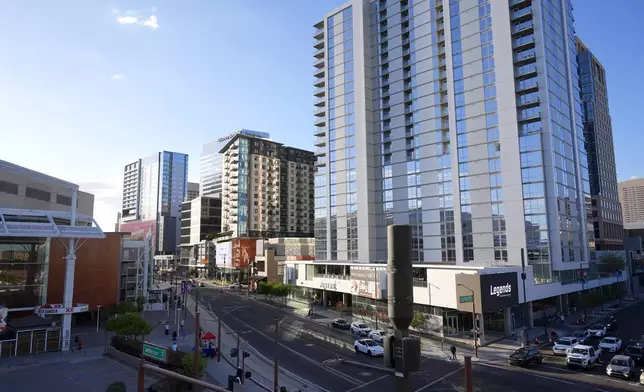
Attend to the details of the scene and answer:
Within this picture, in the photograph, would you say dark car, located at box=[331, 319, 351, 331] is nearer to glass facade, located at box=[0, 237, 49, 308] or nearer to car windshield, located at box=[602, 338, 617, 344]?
car windshield, located at box=[602, 338, 617, 344]

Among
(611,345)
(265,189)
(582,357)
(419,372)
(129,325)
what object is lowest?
(419,372)

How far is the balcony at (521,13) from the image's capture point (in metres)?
66.4

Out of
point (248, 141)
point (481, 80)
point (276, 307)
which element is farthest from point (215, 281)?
point (481, 80)

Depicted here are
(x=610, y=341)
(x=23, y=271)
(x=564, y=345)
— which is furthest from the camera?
(x=23, y=271)

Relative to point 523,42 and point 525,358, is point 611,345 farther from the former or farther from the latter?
point 523,42

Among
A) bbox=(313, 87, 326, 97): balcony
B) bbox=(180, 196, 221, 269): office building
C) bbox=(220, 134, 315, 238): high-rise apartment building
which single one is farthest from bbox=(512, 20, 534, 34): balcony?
bbox=(180, 196, 221, 269): office building

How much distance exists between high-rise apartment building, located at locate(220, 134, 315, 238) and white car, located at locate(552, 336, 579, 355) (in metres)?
108

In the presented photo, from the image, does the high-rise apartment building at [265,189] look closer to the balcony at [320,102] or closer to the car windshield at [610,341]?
the balcony at [320,102]

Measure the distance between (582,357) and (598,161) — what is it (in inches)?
4257

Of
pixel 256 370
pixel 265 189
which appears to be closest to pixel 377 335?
pixel 256 370

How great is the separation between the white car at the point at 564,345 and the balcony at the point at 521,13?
51.2 m

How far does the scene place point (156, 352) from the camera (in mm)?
29000

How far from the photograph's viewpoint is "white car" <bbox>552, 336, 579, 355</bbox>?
125 ft

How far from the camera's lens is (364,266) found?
205ft
